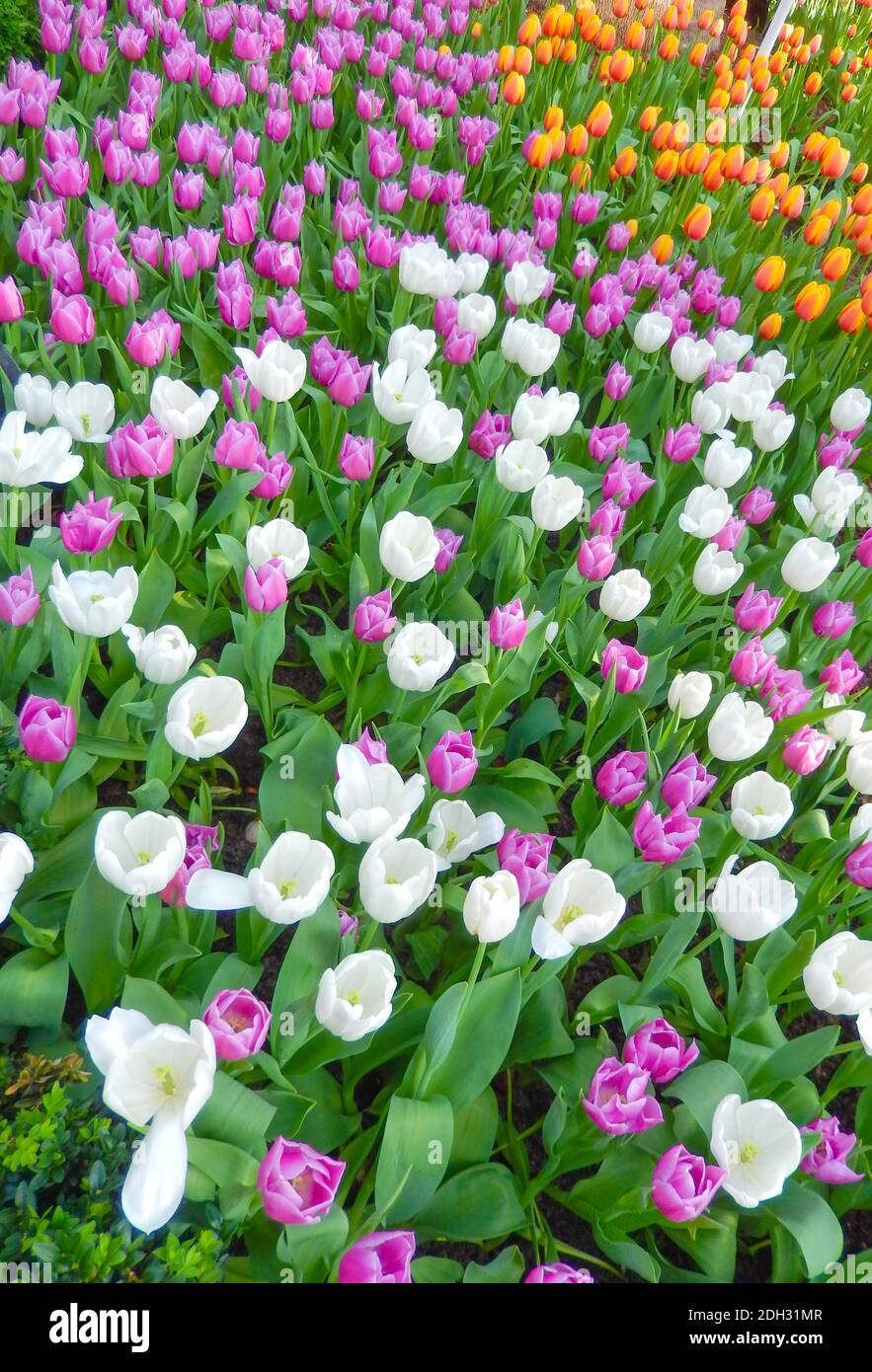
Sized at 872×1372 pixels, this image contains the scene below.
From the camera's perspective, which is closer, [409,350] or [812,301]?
[409,350]

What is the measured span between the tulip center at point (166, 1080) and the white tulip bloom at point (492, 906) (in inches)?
17.1

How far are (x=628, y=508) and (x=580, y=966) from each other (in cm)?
143

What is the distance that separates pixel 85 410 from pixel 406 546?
78 centimetres

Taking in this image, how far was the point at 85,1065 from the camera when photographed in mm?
1563

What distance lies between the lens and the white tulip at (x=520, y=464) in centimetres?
234

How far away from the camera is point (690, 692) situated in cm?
205

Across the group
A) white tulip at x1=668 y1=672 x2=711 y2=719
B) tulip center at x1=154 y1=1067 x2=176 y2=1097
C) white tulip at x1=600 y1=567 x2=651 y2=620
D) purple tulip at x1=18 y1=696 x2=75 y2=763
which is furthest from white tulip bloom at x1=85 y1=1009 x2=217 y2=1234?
white tulip at x1=600 y1=567 x2=651 y2=620

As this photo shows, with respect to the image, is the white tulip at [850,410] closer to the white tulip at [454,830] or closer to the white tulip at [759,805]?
the white tulip at [759,805]

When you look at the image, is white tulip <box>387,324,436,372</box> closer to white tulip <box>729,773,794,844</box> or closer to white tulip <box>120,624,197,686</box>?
white tulip <box>120,624,197,686</box>

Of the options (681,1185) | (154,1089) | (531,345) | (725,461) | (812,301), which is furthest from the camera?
(812,301)

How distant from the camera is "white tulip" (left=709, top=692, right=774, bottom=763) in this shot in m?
1.92

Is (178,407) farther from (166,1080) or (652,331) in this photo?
(652,331)

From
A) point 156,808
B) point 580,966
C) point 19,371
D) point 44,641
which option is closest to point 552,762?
point 580,966

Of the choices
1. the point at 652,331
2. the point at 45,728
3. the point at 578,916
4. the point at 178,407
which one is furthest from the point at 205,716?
the point at 652,331
